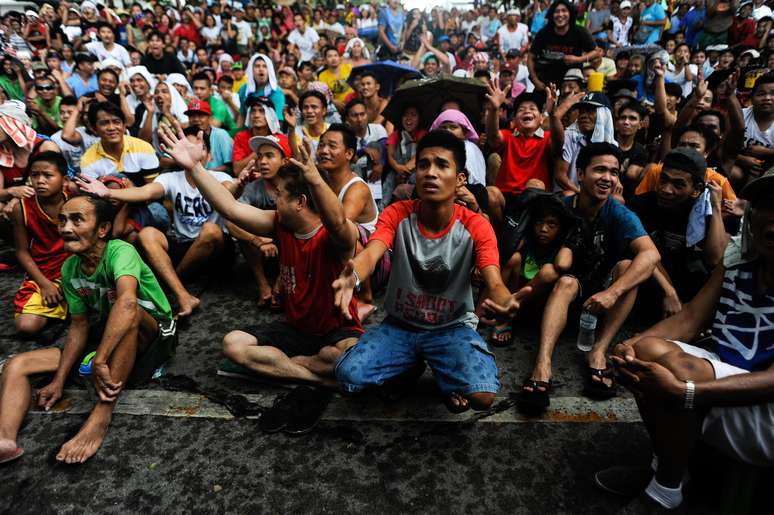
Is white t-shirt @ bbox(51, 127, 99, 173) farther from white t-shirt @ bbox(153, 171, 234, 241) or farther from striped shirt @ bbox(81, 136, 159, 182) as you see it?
white t-shirt @ bbox(153, 171, 234, 241)

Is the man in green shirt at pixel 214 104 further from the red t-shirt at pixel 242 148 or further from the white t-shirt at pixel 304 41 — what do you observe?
the white t-shirt at pixel 304 41

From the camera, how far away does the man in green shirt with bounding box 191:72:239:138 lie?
736 cm

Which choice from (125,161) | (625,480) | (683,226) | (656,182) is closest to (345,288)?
(625,480)

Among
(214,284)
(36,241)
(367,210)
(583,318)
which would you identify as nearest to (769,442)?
(583,318)

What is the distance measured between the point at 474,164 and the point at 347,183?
1477 mm

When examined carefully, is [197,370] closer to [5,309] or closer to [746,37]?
[5,309]

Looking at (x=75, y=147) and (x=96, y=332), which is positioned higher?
(x=75, y=147)

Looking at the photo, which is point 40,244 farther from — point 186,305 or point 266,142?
point 266,142

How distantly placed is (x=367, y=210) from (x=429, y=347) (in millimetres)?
1778

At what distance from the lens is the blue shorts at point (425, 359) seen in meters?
2.51

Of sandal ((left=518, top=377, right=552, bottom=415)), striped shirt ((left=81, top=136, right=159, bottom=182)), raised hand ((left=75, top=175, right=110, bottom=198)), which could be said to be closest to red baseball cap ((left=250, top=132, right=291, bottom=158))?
raised hand ((left=75, top=175, right=110, bottom=198))

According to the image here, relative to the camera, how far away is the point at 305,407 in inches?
108

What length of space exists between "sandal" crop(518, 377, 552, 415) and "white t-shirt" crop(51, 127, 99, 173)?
600cm

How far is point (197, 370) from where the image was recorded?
322 cm
